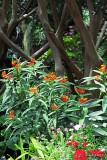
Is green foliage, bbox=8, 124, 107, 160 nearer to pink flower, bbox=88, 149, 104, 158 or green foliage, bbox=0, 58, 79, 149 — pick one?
pink flower, bbox=88, 149, 104, 158

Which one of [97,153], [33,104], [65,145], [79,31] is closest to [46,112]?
[33,104]

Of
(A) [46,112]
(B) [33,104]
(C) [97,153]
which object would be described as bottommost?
(C) [97,153]

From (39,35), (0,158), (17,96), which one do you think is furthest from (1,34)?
(39,35)

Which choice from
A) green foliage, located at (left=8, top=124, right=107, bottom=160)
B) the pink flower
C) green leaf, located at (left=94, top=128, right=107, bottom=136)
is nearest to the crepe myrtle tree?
green leaf, located at (left=94, top=128, right=107, bottom=136)

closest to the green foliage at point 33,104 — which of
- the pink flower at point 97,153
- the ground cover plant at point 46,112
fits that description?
the ground cover plant at point 46,112

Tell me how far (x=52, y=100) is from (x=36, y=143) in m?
0.47

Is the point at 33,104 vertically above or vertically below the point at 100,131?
above

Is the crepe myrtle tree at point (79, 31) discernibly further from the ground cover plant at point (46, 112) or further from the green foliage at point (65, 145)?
the green foliage at point (65, 145)

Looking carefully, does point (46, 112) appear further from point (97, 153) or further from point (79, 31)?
point (79, 31)

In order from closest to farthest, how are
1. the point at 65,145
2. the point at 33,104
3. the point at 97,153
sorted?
the point at 97,153, the point at 65,145, the point at 33,104

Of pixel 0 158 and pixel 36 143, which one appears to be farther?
pixel 0 158

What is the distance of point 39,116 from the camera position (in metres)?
3.43

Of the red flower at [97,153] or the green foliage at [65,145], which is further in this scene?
the green foliage at [65,145]

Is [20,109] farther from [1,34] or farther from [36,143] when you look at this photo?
[1,34]
